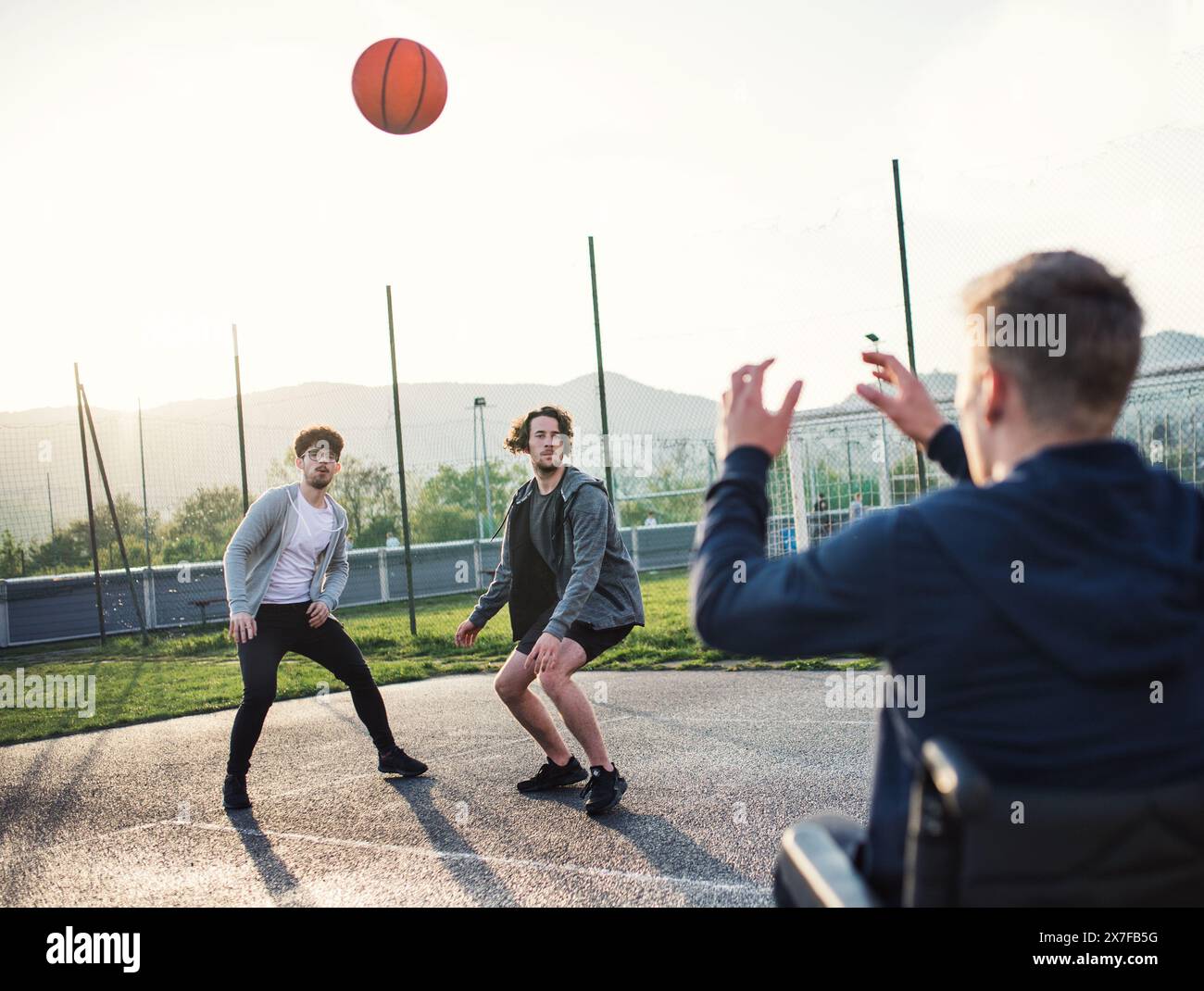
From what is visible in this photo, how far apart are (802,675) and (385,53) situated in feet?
19.9

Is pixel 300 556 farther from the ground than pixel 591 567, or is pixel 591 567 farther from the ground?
pixel 300 556

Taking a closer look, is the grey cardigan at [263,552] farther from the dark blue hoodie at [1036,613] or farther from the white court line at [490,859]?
the dark blue hoodie at [1036,613]

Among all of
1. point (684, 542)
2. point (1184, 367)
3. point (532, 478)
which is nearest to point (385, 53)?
point (532, 478)

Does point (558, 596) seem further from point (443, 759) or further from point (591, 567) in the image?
point (443, 759)

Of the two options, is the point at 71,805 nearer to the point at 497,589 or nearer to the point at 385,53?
the point at 497,589

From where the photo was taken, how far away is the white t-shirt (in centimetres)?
582

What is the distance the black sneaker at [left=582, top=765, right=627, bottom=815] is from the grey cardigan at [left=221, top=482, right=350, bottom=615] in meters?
1.83

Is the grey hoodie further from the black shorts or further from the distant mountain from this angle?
the distant mountain

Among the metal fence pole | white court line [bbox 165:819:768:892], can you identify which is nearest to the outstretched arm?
white court line [bbox 165:819:768:892]

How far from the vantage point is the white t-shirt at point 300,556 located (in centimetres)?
582

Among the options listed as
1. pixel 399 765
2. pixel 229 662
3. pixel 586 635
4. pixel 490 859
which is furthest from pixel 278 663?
pixel 229 662

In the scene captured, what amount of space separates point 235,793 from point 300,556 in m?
1.33

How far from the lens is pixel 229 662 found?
12.9 m

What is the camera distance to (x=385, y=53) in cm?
780
